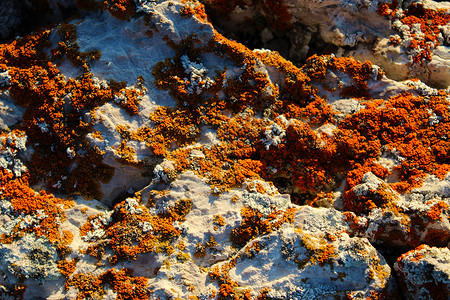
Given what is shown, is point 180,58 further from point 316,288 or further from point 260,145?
point 316,288

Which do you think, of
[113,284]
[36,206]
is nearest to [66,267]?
[113,284]

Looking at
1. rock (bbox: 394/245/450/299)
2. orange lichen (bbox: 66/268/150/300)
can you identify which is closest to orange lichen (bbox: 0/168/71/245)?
orange lichen (bbox: 66/268/150/300)

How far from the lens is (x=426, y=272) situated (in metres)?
7.02

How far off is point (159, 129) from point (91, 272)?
3530mm

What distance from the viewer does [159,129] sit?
29.0 ft

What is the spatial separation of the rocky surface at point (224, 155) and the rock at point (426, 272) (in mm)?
25

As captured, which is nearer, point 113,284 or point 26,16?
point 113,284

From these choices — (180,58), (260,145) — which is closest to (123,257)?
(260,145)

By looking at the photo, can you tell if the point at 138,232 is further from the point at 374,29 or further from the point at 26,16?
the point at 374,29

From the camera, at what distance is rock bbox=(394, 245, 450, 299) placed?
22.7 ft

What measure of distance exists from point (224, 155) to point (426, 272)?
4.79 m

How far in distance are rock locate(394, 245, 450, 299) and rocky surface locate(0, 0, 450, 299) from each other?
3 cm

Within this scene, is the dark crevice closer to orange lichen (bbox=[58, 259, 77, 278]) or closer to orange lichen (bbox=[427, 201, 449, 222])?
orange lichen (bbox=[58, 259, 77, 278])

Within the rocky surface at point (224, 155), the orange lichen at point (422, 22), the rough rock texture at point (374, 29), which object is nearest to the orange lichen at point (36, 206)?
the rocky surface at point (224, 155)
